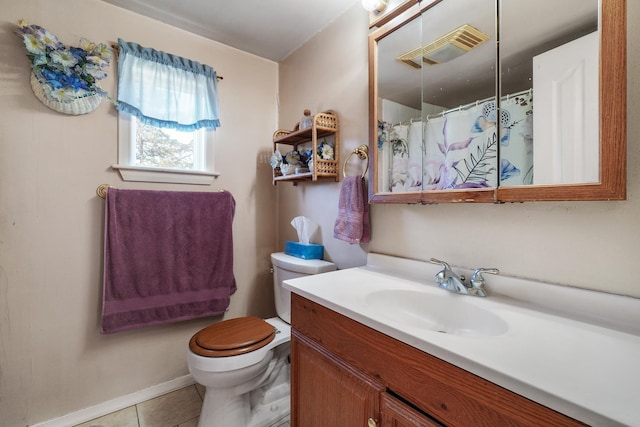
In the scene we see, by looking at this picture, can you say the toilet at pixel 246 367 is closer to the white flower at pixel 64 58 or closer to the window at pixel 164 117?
the window at pixel 164 117

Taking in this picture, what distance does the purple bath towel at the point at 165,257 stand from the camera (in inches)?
58.7

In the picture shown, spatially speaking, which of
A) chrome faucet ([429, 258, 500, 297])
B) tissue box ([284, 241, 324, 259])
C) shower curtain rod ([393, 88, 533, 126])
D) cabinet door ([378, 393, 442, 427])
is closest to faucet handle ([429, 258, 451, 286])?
chrome faucet ([429, 258, 500, 297])

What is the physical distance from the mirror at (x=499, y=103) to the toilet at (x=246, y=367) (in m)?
0.77

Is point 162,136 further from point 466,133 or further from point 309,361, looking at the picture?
point 466,133

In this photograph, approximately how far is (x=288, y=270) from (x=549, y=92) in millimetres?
1374

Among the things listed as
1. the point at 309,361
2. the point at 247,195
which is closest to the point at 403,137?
the point at 309,361

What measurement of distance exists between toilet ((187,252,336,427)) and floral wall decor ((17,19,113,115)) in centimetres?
136

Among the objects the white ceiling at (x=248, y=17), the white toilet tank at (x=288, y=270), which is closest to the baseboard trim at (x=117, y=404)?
the white toilet tank at (x=288, y=270)

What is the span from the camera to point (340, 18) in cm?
157

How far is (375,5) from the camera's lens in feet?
4.17

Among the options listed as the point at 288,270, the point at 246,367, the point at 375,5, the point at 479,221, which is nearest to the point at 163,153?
the point at 288,270

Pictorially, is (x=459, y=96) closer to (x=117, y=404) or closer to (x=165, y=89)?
(x=165, y=89)

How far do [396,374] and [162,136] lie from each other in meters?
1.81

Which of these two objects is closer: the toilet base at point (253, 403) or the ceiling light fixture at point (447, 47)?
the ceiling light fixture at point (447, 47)
